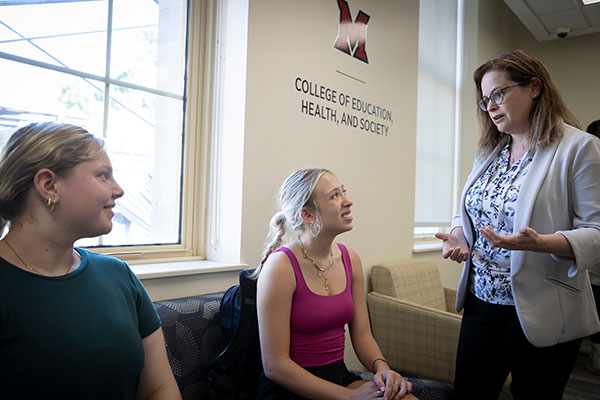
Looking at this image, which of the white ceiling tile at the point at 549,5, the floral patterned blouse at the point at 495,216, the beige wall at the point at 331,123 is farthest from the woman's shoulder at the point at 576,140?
the white ceiling tile at the point at 549,5

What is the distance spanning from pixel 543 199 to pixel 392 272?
162 centimetres

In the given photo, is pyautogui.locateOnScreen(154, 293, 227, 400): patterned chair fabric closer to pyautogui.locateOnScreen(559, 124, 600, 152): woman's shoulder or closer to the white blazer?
the white blazer

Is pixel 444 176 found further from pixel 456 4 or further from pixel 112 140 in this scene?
pixel 112 140

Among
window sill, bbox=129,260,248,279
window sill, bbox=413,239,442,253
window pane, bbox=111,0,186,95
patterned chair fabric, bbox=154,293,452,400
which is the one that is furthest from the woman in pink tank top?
window sill, bbox=413,239,442,253

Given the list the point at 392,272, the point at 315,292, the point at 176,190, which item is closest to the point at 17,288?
the point at 315,292

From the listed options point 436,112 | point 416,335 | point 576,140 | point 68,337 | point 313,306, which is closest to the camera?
point 68,337

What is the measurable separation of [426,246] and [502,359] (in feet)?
8.49

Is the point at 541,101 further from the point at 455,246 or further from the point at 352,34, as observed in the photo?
the point at 352,34

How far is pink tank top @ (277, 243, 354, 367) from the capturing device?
5.33 feet

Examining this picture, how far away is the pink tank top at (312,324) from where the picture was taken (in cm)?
162

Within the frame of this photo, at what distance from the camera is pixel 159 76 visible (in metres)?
2.18

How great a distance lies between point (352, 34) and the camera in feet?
9.55

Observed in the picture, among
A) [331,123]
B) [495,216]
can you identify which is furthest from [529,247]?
[331,123]

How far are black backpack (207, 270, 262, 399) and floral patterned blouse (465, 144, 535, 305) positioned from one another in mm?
845
